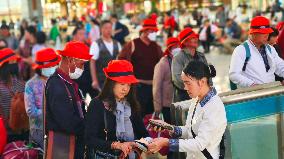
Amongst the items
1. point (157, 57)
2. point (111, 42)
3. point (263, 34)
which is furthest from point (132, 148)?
point (111, 42)

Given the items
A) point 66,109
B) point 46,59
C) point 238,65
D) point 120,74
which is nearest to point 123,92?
point 120,74

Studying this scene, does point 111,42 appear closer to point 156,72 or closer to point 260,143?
point 156,72

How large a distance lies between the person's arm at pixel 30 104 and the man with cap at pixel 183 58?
1547 mm

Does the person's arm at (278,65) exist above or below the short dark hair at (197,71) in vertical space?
below

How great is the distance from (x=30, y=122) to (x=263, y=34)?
248cm

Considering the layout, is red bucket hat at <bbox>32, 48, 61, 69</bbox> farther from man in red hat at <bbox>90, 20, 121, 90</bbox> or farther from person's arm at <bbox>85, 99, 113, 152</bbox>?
man in red hat at <bbox>90, 20, 121, 90</bbox>

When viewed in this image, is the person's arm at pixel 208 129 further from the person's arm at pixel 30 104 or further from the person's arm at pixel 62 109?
the person's arm at pixel 30 104

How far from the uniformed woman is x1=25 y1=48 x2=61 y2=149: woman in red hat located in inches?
69.3

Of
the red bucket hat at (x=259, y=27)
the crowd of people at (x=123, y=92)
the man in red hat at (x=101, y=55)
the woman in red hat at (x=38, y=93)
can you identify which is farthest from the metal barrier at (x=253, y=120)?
the man in red hat at (x=101, y=55)

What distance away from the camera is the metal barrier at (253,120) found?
4090mm

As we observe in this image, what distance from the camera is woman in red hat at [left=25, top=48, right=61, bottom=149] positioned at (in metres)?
4.88

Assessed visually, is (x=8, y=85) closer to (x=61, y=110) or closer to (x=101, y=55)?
(x=61, y=110)

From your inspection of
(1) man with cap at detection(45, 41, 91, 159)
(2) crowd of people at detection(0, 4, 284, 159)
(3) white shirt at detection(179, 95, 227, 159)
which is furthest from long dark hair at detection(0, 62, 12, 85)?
(3) white shirt at detection(179, 95, 227, 159)

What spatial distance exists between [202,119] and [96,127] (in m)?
0.82
